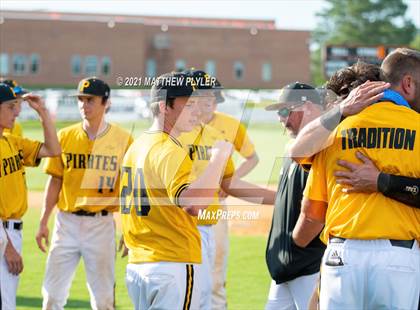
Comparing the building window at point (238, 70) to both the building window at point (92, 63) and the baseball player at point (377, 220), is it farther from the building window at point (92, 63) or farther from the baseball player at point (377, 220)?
the baseball player at point (377, 220)

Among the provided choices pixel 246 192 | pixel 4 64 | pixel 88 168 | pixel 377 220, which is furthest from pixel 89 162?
pixel 4 64

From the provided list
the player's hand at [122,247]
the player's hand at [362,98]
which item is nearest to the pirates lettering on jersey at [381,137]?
the player's hand at [362,98]

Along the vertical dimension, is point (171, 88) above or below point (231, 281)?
above

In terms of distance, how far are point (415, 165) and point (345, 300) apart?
3.04 ft

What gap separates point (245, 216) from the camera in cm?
867

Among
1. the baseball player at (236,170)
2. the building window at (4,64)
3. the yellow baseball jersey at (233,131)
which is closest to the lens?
the baseball player at (236,170)

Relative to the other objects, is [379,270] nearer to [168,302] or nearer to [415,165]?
[415,165]

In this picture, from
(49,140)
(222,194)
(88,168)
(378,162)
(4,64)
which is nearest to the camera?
(378,162)

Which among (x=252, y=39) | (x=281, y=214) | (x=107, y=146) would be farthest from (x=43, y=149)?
(x=252, y=39)

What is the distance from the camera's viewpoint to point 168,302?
5445 mm

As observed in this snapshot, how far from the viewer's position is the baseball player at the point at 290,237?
663 cm

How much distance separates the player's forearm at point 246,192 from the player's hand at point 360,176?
255 cm

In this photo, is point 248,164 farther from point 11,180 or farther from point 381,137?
point 381,137

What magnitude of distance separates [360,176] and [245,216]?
3.90 m
